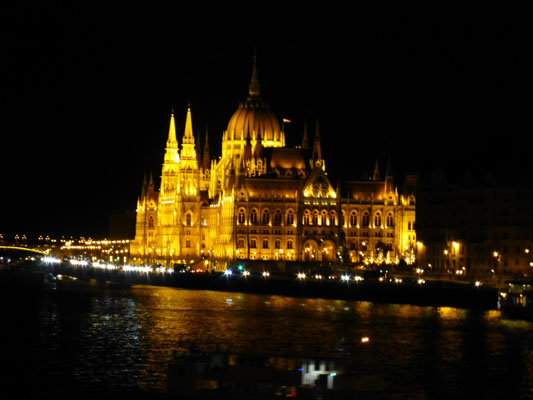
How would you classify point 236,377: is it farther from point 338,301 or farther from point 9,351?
point 338,301

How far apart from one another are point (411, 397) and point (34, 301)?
3044 inches

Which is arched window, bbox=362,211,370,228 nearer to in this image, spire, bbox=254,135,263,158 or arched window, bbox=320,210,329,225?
arched window, bbox=320,210,329,225

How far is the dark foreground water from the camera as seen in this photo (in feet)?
210

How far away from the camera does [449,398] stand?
60.7 metres

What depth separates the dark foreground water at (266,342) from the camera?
64000 mm

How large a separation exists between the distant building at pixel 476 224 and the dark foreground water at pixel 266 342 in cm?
2051

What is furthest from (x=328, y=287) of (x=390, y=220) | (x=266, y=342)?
(x=266, y=342)

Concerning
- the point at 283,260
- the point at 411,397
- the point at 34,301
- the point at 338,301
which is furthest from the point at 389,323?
the point at 283,260

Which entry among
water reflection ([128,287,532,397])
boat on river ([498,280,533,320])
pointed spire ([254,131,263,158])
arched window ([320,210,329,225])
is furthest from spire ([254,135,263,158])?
boat on river ([498,280,533,320])

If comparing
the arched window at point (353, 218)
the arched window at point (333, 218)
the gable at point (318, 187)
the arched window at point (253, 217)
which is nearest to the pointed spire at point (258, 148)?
the gable at point (318, 187)

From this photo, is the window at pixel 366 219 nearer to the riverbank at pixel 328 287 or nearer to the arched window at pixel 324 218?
the arched window at pixel 324 218

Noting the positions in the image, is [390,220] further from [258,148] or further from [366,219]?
[258,148]

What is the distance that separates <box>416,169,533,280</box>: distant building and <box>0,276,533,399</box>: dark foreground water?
20.5 m

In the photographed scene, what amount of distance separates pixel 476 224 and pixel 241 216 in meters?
53.6
